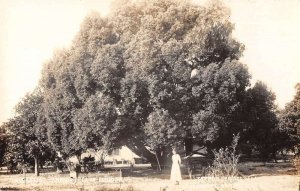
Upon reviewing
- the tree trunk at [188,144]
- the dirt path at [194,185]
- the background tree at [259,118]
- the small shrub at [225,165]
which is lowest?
the dirt path at [194,185]

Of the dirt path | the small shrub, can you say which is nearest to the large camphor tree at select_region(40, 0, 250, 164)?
the small shrub

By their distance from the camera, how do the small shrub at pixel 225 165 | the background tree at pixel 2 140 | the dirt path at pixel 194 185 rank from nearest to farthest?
the dirt path at pixel 194 185
the small shrub at pixel 225 165
the background tree at pixel 2 140

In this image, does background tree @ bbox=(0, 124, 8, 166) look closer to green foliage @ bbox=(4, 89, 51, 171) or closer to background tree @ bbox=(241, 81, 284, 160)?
green foliage @ bbox=(4, 89, 51, 171)

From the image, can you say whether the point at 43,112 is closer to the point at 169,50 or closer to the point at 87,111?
the point at 87,111

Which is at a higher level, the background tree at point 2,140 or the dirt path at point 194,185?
the background tree at point 2,140

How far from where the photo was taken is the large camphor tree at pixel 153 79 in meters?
25.1

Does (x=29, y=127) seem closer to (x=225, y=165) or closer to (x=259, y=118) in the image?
(x=225, y=165)

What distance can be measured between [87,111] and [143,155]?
33.4ft

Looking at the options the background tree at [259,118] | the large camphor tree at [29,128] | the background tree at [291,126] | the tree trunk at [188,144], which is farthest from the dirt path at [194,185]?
the background tree at [291,126]

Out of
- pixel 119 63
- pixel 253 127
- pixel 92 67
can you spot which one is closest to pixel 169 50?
pixel 119 63

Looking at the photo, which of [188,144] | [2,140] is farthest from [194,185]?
[2,140]

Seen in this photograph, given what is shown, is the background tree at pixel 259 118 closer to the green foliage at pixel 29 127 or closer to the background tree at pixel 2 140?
the green foliage at pixel 29 127

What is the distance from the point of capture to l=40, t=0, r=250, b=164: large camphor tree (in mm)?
25062

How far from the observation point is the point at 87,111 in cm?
2545
